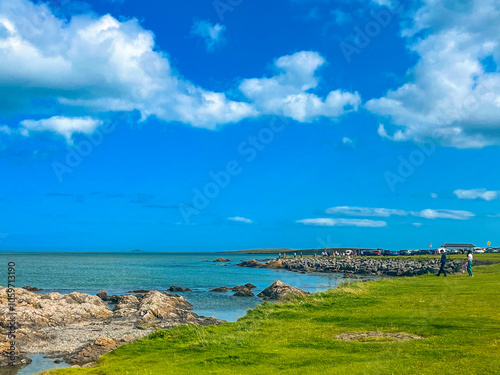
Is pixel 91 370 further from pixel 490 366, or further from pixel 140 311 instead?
pixel 140 311

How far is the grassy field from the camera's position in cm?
1152

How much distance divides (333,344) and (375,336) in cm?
196

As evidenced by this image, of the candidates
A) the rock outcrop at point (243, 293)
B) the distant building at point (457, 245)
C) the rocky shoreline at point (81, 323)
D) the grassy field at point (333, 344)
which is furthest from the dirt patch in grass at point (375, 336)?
the distant building at point (457, 245)

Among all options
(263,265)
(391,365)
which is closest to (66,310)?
(391,365)

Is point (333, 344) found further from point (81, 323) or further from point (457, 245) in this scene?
point (457, 245)

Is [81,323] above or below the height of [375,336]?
below

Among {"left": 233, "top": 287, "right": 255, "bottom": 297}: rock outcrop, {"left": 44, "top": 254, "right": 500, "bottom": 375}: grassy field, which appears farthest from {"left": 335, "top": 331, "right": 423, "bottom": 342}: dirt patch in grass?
{"left": 233, "top": 287, "right": 255, "bottom": 297}: rock outcrop

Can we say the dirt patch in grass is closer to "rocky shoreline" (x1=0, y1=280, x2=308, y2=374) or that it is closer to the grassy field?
the grassy field

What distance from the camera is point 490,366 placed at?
10367 mm

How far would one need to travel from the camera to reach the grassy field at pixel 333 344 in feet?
37.8

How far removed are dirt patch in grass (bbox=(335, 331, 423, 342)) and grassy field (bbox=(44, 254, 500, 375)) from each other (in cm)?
17

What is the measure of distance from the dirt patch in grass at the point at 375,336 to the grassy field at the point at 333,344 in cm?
17

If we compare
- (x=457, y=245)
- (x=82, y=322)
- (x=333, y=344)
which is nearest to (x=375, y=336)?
(x=333, y=344)

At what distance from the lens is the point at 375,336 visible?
14875mm
